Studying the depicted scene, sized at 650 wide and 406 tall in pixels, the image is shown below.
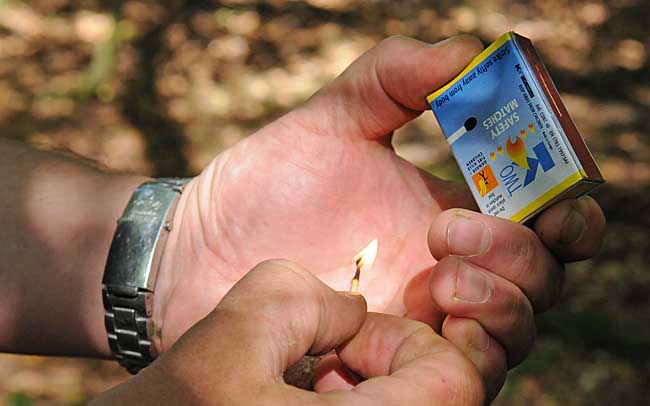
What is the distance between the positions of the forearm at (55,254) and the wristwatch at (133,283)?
11 cm

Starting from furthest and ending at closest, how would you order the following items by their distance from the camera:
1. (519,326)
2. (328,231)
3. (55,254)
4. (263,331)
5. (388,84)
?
(55,254) → (328,231) → (388,84) → (519,326) → (263,331)

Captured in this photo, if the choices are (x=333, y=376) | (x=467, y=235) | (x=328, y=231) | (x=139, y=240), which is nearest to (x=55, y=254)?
(x=139, y=240)

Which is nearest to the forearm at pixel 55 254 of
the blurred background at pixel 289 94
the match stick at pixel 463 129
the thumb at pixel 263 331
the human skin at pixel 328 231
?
the human skin at pixel 328 231

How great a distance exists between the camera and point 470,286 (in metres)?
1.24

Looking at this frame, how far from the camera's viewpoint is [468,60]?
1278mm

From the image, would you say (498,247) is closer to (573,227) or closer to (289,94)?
(573,227)

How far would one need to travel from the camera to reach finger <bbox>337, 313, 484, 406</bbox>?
0.95 m

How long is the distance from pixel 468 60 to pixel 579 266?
160 cm

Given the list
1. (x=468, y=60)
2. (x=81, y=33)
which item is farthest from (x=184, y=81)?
(x=468, y=60)

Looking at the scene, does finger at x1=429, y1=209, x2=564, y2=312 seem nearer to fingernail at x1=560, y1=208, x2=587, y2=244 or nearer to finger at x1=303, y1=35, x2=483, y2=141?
fingernail at x1=560, y1=208, x2=587, y2=244

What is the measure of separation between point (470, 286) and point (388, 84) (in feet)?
1.39

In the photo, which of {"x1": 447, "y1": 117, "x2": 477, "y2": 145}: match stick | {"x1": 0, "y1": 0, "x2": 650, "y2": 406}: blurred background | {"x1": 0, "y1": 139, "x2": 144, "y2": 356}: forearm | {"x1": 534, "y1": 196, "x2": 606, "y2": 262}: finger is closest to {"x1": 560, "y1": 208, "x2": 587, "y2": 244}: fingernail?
{"x1": 534, "y1": 196, "x2": 606, "y2": 262}: finger

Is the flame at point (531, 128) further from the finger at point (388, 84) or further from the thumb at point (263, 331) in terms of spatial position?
the thumb at point (263, 331)

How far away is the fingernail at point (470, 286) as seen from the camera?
1.24m
